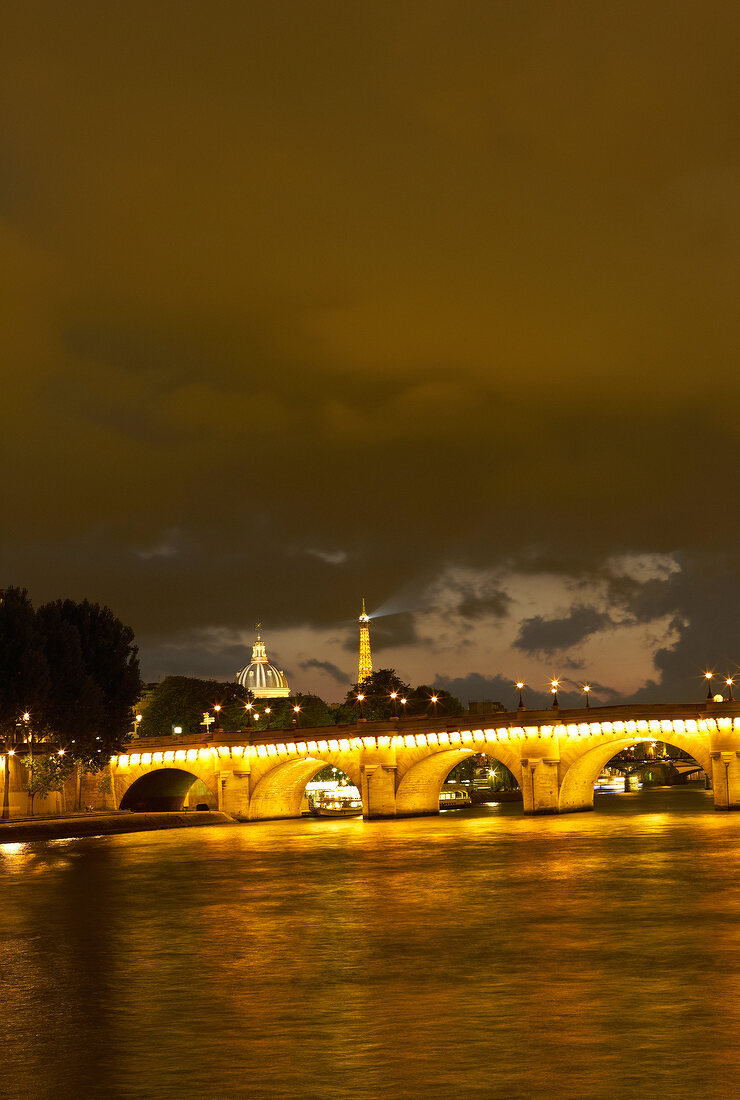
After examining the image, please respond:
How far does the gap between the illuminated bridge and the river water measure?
30319 millimetres

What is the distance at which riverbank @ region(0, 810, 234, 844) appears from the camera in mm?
79812

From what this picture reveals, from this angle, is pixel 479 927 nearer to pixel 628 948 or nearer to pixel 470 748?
pixel 628 948

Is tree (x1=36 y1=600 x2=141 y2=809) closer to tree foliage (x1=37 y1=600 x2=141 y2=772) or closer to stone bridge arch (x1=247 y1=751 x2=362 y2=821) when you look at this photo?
tree foliage (x1=37 y1=600 x2=141 y2=772)

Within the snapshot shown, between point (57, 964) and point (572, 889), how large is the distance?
57.3 feet

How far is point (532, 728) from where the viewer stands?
289ft

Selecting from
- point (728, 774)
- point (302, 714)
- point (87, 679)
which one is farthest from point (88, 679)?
point (302, 714)

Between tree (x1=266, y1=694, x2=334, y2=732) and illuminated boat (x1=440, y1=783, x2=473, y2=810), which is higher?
tree (x1=266, y1=694, x2=334, y2=732)

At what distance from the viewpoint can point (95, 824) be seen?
87312mm

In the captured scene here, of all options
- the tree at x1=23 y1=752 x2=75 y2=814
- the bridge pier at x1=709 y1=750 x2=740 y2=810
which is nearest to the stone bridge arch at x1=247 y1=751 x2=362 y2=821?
the tree at x1=23 y1=752 x2=75 y2=814

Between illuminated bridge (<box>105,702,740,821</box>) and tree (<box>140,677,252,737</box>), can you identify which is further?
tree (<box>140,677,252,737</box>)

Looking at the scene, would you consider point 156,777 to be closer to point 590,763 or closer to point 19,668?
point 19,668

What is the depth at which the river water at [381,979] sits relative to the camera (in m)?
17.2

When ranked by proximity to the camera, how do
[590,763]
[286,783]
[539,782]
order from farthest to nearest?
[286,783] → [590,763] → [539,782]

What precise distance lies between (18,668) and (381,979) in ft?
209
